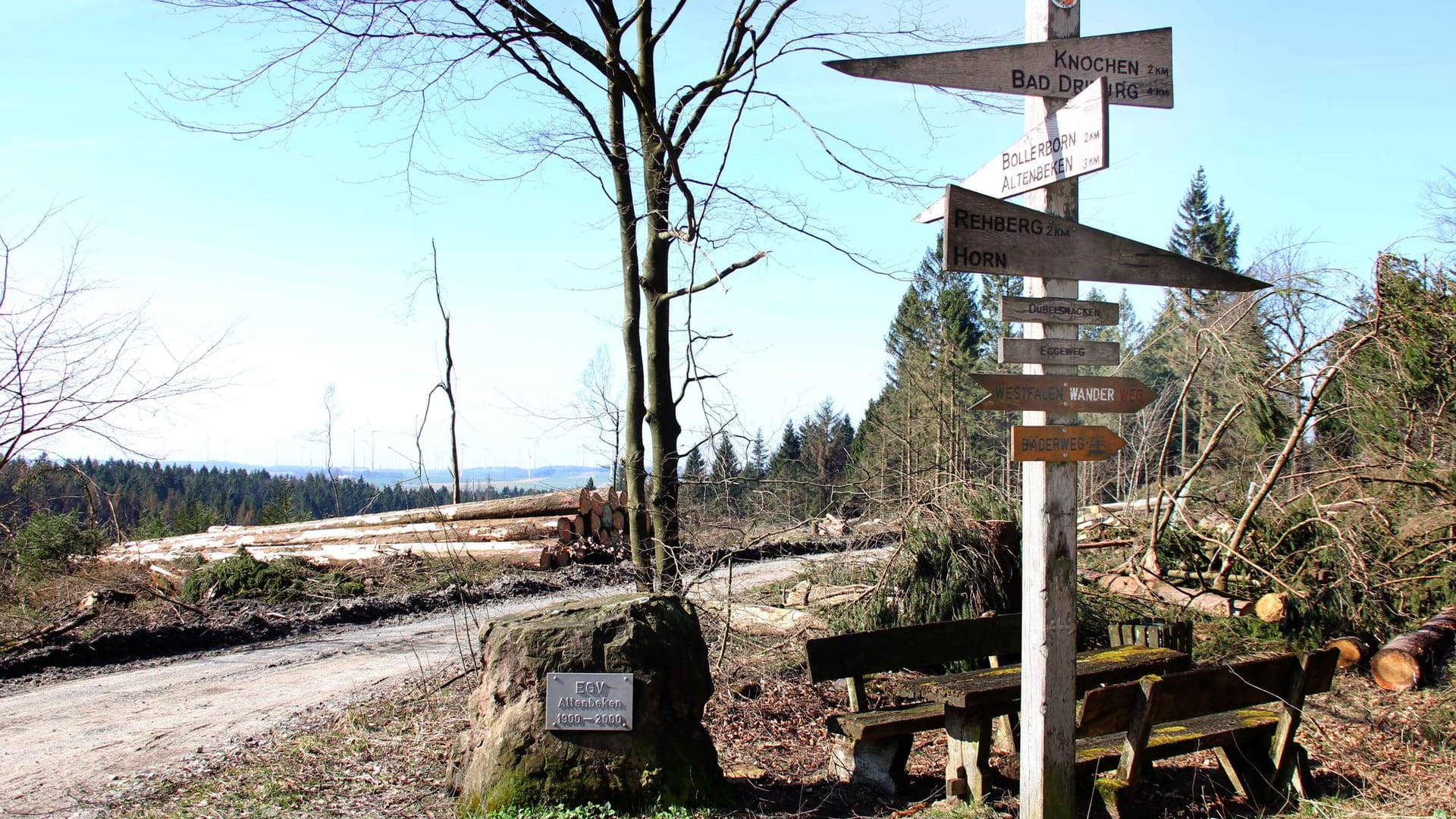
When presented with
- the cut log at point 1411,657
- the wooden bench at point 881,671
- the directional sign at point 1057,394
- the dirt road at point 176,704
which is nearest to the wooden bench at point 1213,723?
the wooden bench at point 881,671

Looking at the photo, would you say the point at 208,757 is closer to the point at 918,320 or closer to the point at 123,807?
the point at 123,807

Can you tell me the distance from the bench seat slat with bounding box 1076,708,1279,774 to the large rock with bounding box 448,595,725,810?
6.90ft

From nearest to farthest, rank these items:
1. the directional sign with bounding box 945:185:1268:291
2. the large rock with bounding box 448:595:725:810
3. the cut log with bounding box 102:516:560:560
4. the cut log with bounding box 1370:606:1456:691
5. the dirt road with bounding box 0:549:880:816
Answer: the directional sign with bounding box 945:185:1268:291 → the large rock with bounding box 448:595:725:810 → the dirt road with bounding box 0:549:880:816 → the cut log with bounding box 1370:606:1456:691 → the cut log with bounding box 102:516:560:560

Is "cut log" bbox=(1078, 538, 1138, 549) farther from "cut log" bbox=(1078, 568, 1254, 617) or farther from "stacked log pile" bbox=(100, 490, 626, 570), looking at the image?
"stacked log pile" bbox=(100, 490, 626, 570)

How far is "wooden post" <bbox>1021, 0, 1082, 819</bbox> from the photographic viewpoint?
14.3 ft

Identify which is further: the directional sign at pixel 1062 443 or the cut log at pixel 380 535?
the cut log at pixel 380 535

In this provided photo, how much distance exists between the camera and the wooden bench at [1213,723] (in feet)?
16.2

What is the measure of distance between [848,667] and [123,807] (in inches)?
155

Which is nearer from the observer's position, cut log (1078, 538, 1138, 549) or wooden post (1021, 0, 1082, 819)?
wooden post (1021, 0, 1082, 819)

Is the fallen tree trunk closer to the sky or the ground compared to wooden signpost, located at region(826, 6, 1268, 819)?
closer to the ground

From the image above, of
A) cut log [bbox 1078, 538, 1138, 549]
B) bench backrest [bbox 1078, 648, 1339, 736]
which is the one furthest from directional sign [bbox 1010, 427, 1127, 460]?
cut log [bbox 1078, 538, 1138, 549]

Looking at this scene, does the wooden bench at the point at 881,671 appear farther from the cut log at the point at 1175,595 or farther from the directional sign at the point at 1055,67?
the cut log at the point at 1175,595

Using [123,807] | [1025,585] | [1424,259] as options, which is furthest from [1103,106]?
[1424,259]

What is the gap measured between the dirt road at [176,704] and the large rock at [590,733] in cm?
165
